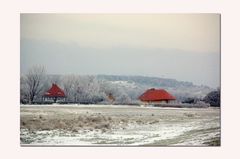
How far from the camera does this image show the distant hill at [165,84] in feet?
26.2

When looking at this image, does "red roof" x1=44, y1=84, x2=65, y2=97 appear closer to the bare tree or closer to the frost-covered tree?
the bare tree

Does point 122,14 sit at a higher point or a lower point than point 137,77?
higher

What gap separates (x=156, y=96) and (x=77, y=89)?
0.89 metres

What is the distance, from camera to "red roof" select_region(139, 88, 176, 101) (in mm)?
8016

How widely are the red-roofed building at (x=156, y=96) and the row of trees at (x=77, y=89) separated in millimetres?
76

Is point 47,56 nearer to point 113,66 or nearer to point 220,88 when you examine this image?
point 113,66

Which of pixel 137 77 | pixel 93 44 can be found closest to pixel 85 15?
pixel 93 44

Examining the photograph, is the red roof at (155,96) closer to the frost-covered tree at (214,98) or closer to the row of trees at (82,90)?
the row of trees at (82,90)

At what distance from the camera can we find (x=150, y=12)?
7984 millimetres

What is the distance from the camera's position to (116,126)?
314 inches

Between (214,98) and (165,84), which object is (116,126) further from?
(214,98)

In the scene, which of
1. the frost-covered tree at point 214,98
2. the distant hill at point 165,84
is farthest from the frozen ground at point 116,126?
the distant hill at point 165,84

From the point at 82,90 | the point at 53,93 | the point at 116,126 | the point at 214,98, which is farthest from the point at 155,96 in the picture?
the point at 53,93

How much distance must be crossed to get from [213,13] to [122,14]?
40.1 inches
